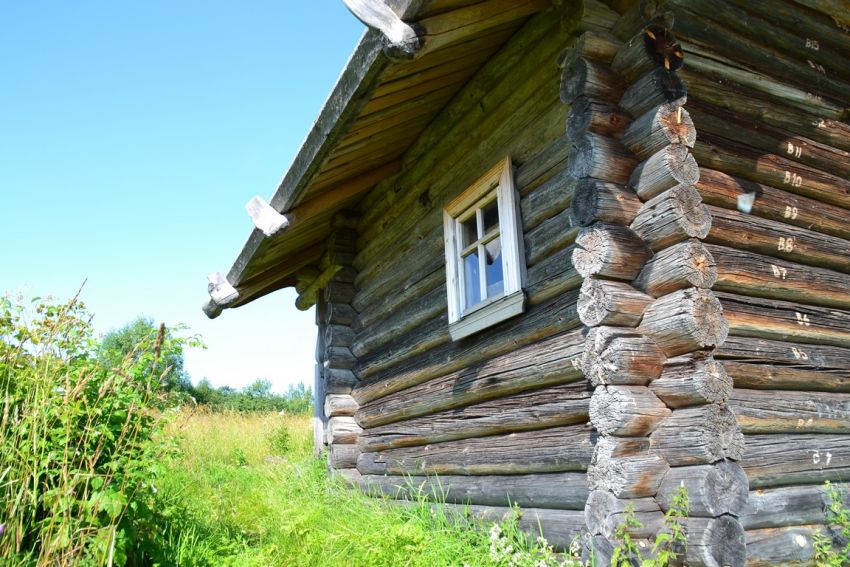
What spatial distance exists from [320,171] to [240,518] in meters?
3.10

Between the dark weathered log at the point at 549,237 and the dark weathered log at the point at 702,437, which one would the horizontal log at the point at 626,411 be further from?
the dark weathered log at the point at 549,237

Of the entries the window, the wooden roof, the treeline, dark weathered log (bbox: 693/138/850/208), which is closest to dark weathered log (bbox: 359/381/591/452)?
the window

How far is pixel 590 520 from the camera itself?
316cm

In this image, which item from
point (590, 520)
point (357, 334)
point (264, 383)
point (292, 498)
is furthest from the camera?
point (264, 383)

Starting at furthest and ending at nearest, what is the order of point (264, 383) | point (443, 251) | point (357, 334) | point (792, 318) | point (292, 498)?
point (264, 383) → point (357, 334) → point (292, 498) → point (443, 251) → point (792, 318)

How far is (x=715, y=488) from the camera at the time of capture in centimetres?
288

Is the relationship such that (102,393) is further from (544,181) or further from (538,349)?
(544,181)

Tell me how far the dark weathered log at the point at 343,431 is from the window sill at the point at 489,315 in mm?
2361

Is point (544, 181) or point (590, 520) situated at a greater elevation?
point (544, 181)

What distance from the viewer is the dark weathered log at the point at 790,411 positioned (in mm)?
3316

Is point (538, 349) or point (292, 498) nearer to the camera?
point (538, 349)

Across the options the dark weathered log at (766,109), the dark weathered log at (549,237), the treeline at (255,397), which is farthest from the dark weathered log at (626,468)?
the treeline at (255,397)

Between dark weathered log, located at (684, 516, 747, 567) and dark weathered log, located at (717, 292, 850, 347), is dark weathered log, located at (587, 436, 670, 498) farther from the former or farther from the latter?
dark weathered log, located at (717, 292, 850, 347)

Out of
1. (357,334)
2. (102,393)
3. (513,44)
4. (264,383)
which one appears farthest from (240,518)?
(264,383)
